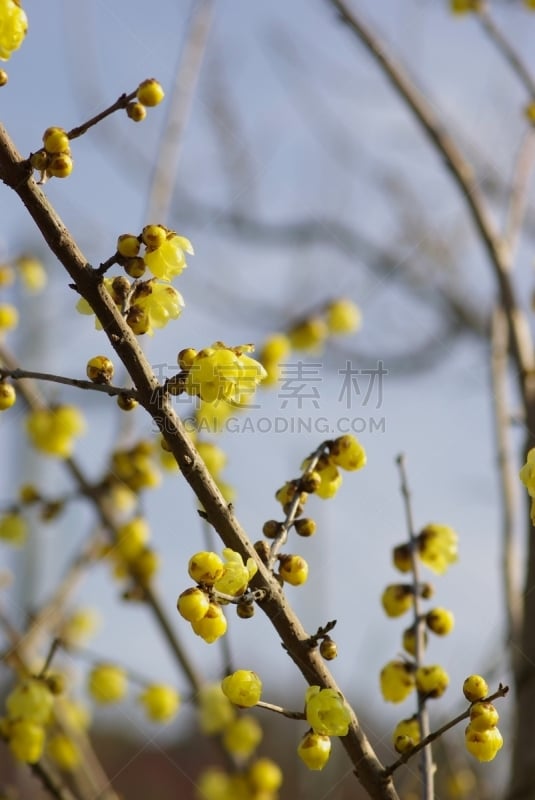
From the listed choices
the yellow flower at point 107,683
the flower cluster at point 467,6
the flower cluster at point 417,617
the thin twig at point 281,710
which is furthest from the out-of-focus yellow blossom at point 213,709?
the flower cluster at point 467,6

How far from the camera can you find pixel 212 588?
4.00ft

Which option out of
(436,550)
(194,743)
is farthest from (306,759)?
(194,743)

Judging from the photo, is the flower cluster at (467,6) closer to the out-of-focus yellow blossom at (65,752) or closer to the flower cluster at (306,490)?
the flower cluster at (306,490)

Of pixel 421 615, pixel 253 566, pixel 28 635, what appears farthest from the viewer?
pixel 28 635

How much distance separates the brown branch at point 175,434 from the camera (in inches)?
46.6

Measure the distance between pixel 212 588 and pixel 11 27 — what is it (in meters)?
0.93

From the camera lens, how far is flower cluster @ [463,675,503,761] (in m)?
1.23

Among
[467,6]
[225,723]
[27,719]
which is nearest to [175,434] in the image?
[27,719]

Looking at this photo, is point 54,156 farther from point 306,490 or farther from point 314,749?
point 314,749

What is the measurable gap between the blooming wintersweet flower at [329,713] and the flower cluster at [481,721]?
19cm

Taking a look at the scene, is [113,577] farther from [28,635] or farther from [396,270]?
[396,270]

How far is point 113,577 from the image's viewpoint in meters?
2.83

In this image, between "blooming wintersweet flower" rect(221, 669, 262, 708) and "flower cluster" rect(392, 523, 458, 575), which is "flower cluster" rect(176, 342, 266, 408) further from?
"flower cluster" rect(392, 523, 458, 575)

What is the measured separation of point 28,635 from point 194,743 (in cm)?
488
